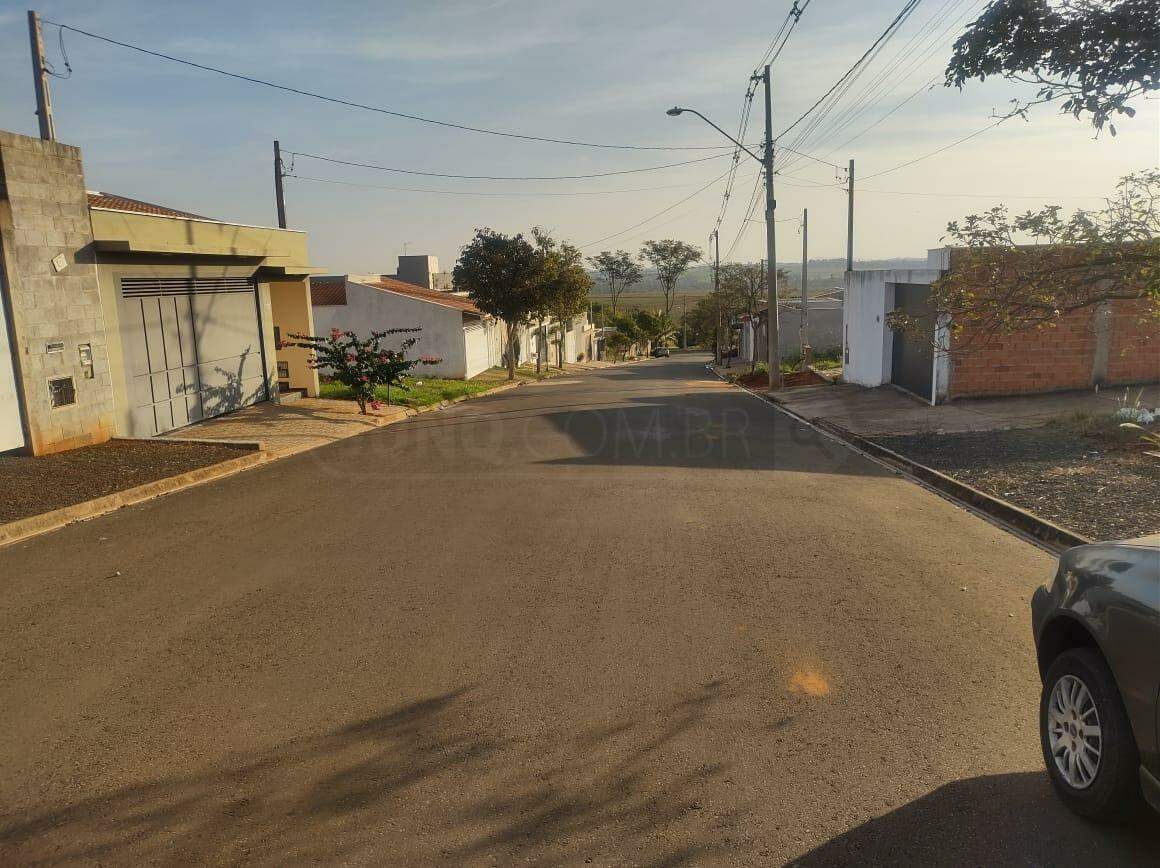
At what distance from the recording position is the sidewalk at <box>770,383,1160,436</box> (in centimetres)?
1504

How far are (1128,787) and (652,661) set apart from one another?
8.42 ft

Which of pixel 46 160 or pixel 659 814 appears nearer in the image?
Answer: pixel 659 814

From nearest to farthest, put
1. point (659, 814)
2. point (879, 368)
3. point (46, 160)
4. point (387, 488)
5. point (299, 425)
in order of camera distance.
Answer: point (659, 814) → point (387, 488) → point (46, 160) → point (299, 425) → point (879, 368)

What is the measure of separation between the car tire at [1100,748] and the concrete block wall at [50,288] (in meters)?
12.5

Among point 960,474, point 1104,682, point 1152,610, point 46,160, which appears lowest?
point 960,474

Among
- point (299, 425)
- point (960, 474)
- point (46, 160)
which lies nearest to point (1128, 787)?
point (960, 474)

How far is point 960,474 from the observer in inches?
440

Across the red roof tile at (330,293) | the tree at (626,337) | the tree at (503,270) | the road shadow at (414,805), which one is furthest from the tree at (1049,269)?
the tree at (626,337)

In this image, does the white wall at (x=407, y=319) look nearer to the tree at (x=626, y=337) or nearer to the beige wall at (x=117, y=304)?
the beige wall at (x=117, y=304)

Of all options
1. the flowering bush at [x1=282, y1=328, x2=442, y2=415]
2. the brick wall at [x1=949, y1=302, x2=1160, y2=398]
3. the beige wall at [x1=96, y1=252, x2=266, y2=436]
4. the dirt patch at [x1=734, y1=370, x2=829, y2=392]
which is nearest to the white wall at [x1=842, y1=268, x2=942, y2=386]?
Result: the dirt patch at [x1=734, y1=370, x2=829, y2=392]

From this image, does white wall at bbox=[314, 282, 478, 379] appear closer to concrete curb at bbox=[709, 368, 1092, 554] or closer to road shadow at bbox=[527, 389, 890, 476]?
road shadow at bbox=[527, 389, 890, 476]

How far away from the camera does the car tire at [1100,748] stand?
132 inches

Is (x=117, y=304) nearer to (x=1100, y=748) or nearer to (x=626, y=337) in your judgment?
(x=1100, y=748)

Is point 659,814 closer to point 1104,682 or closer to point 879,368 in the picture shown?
point 1104,682
